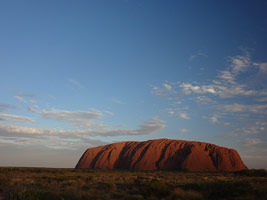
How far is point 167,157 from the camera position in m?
65.3

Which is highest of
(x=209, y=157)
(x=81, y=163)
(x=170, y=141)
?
(x=170, y=141)

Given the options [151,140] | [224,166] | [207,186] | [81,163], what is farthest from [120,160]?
[207,186]

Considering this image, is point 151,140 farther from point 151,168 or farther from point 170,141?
point 151,168

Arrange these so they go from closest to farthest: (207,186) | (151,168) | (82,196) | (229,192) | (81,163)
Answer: (82,196) → (229,192) → (207,186) → (151,168) → (81,163)

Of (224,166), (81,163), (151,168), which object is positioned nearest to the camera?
(224,166)

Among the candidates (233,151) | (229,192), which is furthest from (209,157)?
(229,192)

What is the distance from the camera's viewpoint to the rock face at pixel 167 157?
2337 inches

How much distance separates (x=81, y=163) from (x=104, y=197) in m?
80.2

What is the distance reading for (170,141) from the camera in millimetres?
75562

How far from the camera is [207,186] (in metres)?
11.8

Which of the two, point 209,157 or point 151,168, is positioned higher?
point 209,157

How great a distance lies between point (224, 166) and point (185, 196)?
57.2 metres

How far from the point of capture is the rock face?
195 ft

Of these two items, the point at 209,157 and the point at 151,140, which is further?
the point at 151,140
